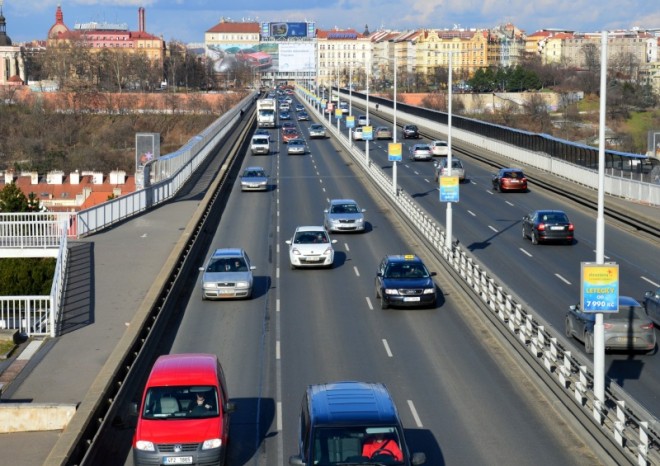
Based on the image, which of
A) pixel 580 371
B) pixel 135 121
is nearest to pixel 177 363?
pixel 580 371

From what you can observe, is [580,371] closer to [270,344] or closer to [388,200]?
[270,344]

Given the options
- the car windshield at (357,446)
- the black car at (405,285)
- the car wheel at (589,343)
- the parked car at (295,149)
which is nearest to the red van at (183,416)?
the car windshield at (357,446)

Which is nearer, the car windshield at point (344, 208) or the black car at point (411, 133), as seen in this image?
the car windshield at point (344, 208)

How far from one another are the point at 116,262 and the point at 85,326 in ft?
25.2

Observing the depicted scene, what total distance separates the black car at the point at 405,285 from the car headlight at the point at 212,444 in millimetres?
12405

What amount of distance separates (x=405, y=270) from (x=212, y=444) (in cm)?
1372

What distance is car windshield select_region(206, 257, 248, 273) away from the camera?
94.8 ft

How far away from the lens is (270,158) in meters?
75.1

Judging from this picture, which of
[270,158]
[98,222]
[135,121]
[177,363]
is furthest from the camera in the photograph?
[135,121]

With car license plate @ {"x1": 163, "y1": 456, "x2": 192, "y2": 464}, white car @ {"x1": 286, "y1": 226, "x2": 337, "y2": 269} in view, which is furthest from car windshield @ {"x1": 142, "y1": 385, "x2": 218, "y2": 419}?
white car @ {"x1": 286, "y1": 226, "x2": 337, "y2": 269}

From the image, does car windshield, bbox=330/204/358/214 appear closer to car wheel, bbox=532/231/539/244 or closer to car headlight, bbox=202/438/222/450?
car wheel, bbox=532/231/539/244

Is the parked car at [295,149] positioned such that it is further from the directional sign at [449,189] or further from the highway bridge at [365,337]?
the directional sign at [449,189]

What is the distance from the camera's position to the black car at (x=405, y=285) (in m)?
26.8

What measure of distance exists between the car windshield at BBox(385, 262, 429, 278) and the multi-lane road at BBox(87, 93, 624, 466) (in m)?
0.95
